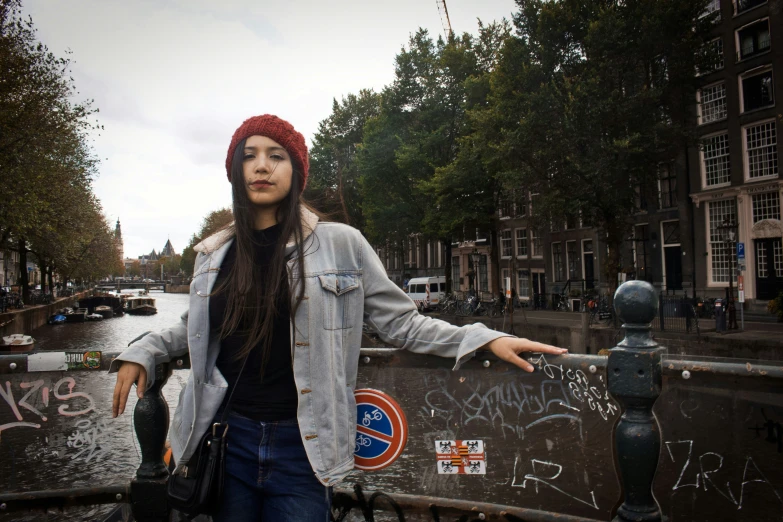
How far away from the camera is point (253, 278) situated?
6.98 feet

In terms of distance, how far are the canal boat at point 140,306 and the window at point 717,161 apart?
4717 cm

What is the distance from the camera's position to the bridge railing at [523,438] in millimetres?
2258

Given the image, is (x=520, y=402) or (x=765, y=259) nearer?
(x=520, y=402)

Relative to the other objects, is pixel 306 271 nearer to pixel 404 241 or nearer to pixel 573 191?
pixel 573 191

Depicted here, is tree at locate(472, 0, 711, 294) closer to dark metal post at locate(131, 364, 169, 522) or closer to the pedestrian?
the pedestrian

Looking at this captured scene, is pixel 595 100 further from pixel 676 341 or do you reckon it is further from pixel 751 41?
pixel 676 341

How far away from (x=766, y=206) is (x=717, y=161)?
290 cm

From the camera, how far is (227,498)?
198 cm

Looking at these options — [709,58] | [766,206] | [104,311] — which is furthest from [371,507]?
[104,311]

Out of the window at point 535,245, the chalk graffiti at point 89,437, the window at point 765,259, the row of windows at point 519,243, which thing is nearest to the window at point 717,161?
the window at point 765,259

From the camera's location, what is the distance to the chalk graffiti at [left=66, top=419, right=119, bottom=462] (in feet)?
9.00

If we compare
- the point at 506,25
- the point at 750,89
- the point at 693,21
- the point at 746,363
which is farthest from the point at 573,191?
the point at 746,363

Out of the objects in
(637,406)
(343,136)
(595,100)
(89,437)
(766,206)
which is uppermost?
(343,136)

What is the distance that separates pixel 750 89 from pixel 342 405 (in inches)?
1057
